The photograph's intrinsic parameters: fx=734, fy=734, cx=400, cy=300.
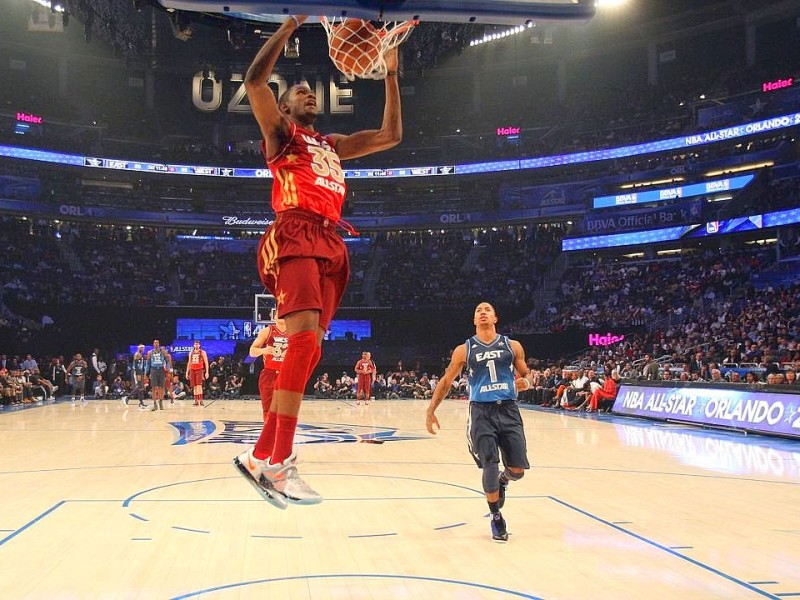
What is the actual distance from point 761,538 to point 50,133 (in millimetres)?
44436

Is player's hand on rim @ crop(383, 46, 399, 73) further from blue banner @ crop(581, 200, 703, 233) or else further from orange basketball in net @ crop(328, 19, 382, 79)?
blue banner @ crop(581, 200, 703, 233)

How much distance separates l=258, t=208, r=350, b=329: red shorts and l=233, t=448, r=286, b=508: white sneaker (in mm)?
792

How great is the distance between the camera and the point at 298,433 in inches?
563

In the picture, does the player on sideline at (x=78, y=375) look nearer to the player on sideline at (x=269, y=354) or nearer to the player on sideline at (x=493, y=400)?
the player on sideline at (x=269, y=354)

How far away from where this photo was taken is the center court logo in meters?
12.9

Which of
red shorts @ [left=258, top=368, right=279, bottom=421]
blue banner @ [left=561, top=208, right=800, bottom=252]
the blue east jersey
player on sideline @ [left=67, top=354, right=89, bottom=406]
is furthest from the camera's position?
blue banner @ [left=561, top=208, right=800, bottom=252]

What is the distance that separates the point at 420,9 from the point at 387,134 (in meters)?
0.84

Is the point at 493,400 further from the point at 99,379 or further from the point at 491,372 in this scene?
the point at 99,379

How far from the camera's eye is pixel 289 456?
152 inches

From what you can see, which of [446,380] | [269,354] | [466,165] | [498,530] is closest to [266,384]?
[269,354]

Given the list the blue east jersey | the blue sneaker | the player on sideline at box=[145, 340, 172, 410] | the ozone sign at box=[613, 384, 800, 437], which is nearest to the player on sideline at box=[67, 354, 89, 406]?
the player on sideline at box=[145, 340, 172, 410]

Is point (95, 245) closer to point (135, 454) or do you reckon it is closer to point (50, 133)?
point (50, 133)

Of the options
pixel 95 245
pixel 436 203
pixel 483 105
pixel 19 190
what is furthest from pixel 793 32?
pixel 19 190

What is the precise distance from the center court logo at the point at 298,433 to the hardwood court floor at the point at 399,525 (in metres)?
0.93
